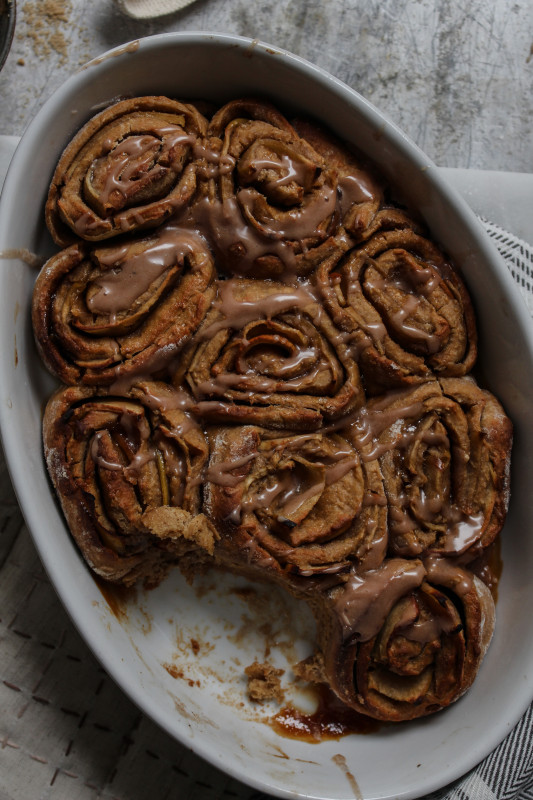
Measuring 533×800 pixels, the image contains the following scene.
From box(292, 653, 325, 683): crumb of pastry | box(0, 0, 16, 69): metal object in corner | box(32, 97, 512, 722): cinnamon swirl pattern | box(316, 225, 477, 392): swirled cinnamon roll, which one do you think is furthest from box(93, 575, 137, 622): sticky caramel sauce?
box(0, 0, 16, 69): metal object in corner

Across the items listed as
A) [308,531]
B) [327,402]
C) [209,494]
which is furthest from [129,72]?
[308,531]

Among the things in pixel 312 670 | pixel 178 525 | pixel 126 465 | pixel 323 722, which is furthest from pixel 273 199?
pixel 323 722

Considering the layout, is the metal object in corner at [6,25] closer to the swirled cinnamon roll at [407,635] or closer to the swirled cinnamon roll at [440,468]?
the swirled cinnamon roll at [440,468]

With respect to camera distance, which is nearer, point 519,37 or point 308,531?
point 308,531

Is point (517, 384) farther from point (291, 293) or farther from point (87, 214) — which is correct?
point (87, 214)

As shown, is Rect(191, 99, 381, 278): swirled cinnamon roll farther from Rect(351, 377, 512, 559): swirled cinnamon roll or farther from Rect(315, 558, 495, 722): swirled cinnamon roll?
Rect(315, 558, 495, 722): swirled cinnamon roll

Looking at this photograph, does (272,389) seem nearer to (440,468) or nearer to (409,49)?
(440,468)
